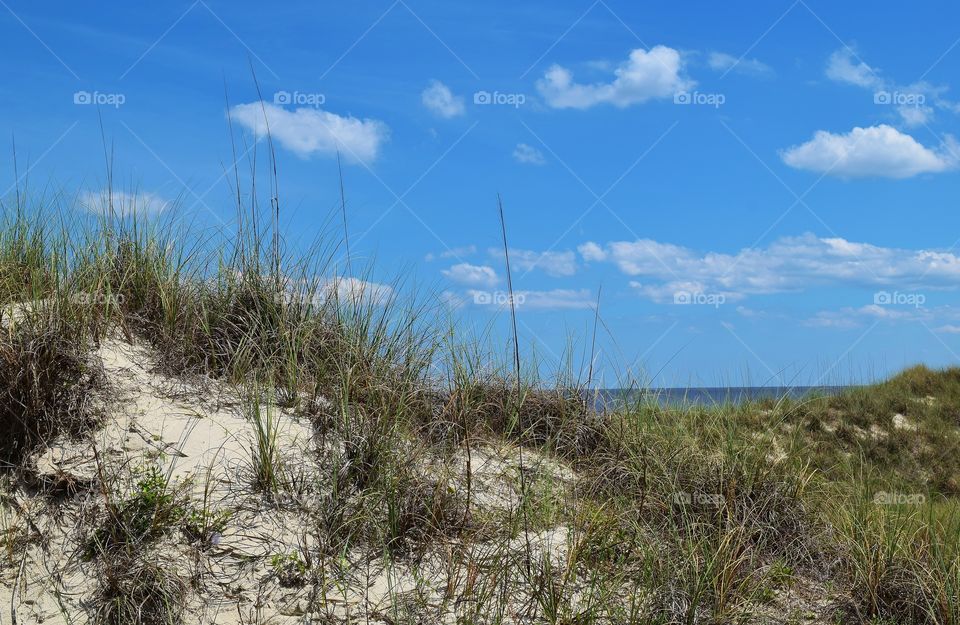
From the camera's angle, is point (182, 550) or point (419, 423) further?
point (419, 423)

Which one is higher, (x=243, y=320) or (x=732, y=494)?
(x=243, y=320)

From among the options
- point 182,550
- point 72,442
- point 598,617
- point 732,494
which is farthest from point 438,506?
point 72,442

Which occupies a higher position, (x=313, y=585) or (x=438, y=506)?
(x=438, y=506)

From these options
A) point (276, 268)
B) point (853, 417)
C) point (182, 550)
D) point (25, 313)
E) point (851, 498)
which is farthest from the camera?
point (853, 417)

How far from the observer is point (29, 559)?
14.2 feet

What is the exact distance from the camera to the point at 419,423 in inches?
237

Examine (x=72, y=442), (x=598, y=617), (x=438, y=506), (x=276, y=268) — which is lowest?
(x=598, y=617)

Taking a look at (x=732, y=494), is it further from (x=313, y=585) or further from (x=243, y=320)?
(x=243, y=320)

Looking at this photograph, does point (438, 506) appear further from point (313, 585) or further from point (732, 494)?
point (732, 494)

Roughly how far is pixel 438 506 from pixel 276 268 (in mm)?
2847

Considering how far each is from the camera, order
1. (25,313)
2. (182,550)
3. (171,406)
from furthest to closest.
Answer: (171,406) < (25,313) < (182,550)

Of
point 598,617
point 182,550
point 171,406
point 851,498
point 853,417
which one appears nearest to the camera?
point 598,617

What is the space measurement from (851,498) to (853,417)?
8447mm

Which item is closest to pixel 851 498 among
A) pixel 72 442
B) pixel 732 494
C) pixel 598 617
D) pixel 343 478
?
pixel 732 494
